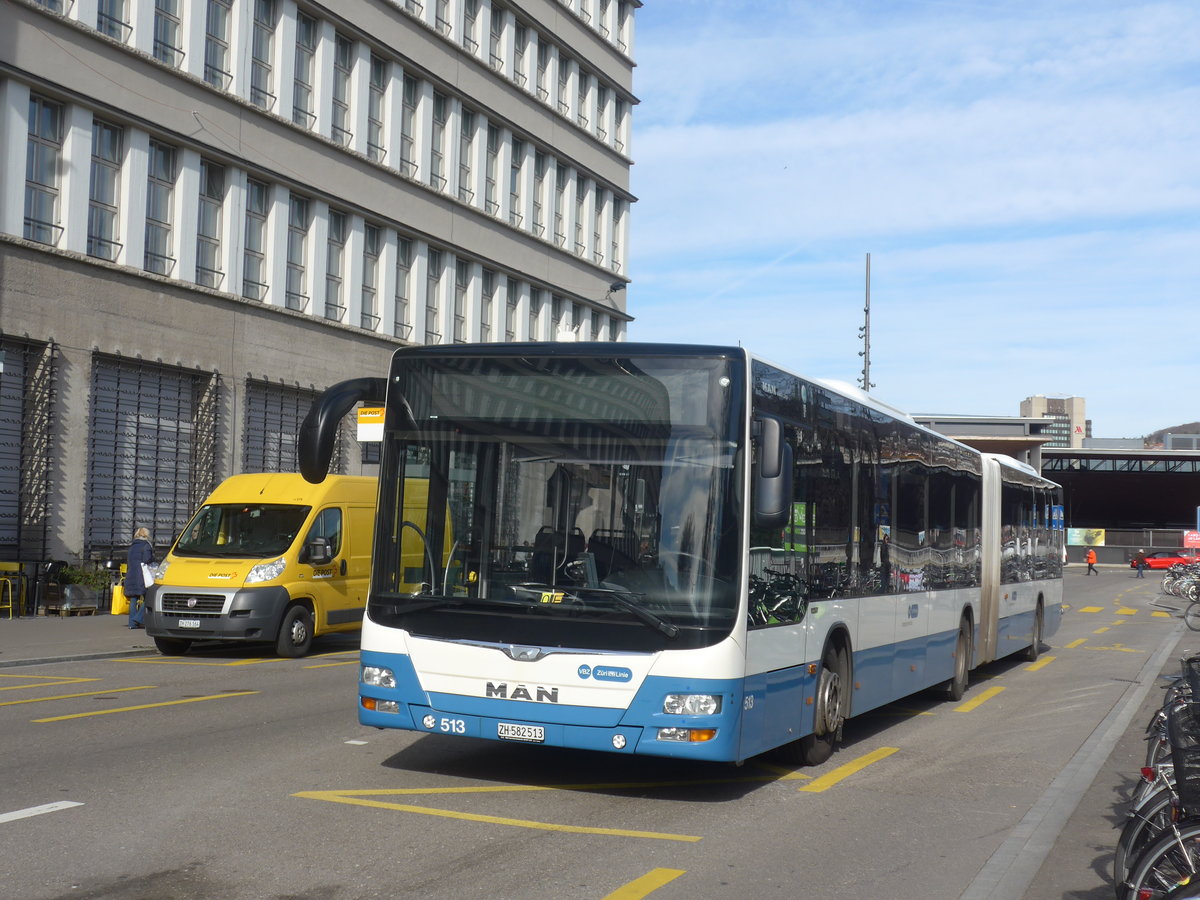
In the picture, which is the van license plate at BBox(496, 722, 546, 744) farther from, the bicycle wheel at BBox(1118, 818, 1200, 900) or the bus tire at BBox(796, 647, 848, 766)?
the bicycle wheel at BBox(1118, 818, 1200, 900)

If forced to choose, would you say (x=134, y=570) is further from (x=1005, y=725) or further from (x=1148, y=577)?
(x=1148, y=577)

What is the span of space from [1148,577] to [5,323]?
6130 centimetres

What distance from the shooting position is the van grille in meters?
17.3

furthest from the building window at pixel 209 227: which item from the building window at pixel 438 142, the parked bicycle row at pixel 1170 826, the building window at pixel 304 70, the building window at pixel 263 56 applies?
the parked bicycle row at pixel 1170 826

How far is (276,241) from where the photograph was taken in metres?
31.1

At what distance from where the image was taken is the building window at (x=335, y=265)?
33.5 metres

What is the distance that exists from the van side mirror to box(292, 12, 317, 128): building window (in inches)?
634

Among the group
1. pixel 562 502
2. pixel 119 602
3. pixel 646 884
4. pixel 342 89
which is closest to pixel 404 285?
pixel 342 89

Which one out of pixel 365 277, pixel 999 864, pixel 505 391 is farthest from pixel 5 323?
pixel 999 864

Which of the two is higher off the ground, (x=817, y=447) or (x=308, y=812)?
(x=817, y=447)

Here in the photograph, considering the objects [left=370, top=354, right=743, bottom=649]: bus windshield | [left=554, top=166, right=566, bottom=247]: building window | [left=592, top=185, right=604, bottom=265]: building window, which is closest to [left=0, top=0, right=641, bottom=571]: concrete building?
[left=554, top=166, right=566, bottom=247]: building window

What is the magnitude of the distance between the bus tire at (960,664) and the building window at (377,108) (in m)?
23.4

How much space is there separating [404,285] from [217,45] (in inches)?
356

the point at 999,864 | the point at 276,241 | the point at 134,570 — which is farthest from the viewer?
the point at 276,241
